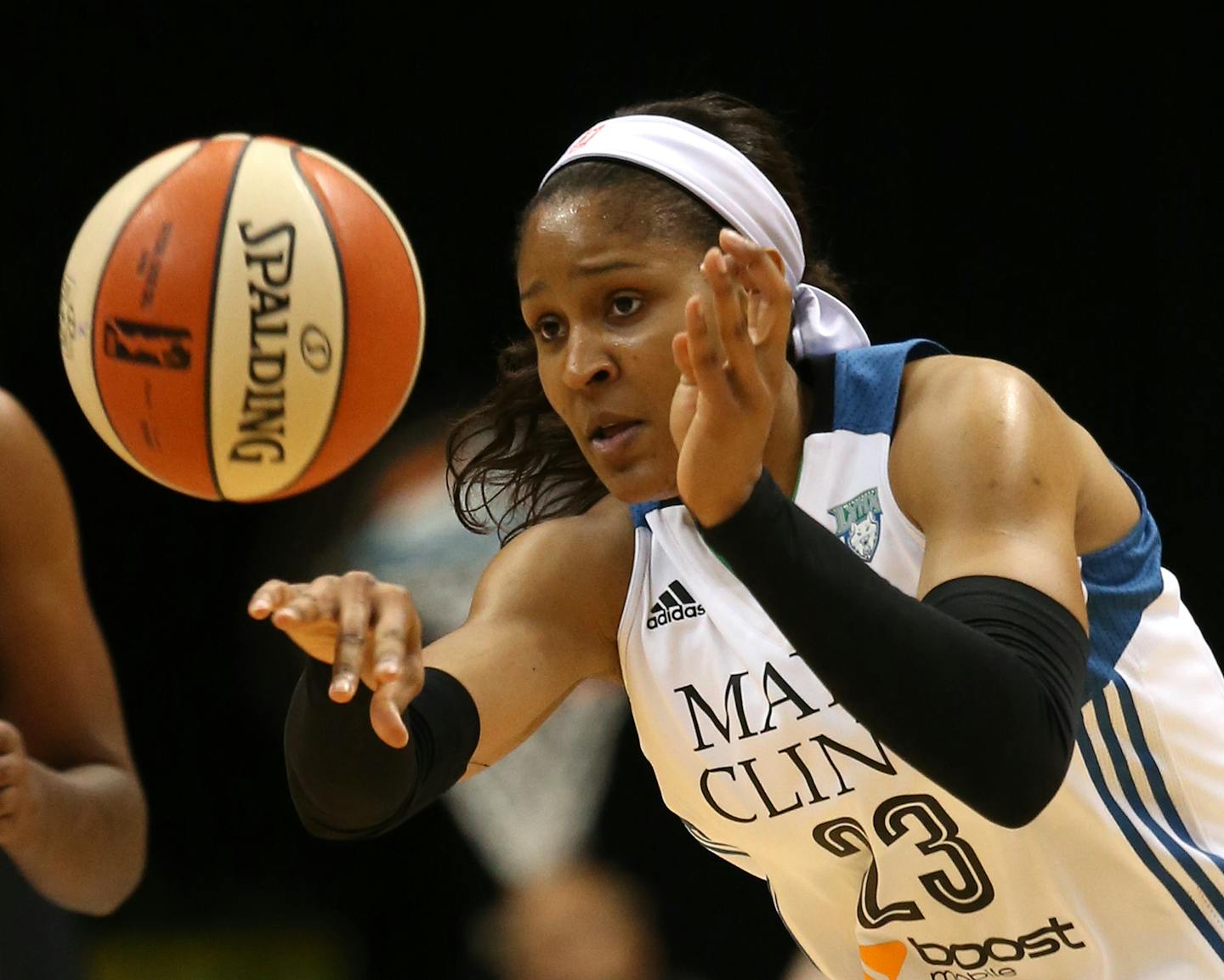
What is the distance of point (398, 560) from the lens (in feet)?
13.0

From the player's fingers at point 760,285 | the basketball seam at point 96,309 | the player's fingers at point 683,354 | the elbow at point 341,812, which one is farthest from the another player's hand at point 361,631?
the basketball seam at point 96,309

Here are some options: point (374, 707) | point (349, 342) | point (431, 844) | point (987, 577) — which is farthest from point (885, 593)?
point (431, 844)

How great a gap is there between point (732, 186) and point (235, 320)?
2.11 feet

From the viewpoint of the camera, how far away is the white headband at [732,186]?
85.5 inches

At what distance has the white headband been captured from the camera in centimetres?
217

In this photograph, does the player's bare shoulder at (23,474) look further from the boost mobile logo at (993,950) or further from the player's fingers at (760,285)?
the boost mobile logo at (993,950)

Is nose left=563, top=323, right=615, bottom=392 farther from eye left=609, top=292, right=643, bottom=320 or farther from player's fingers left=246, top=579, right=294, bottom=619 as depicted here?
player's fingers left=246, top=579, right=294, bottom=619

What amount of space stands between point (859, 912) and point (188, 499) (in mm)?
2198

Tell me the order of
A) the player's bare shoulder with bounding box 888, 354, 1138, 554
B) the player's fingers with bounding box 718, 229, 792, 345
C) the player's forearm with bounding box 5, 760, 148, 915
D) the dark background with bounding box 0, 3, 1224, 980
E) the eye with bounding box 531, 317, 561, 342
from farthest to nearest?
1. the dark background with bounding box 0, 3, 1224, 980
2. the eye with bounding box 531, 317, 561, 342
3. the player's forearm with bounding box 5, 760, 148, 915
4. the player's bare shoulder with bounding box 888, 354, 1138, 554
5. the player's fingers with bounding box 718, 229, 792, 345

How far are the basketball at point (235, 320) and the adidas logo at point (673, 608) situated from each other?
0.47 metres

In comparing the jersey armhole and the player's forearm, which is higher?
the jersey armhole

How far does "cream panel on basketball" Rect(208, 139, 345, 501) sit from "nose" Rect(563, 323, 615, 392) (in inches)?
14.7

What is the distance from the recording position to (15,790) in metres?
1.90

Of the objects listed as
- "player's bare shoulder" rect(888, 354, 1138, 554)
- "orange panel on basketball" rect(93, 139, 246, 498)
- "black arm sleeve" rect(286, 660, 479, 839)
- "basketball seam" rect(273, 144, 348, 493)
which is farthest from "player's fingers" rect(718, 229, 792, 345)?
"orange panel on basketball" rect(93, 139, 246, 498)
